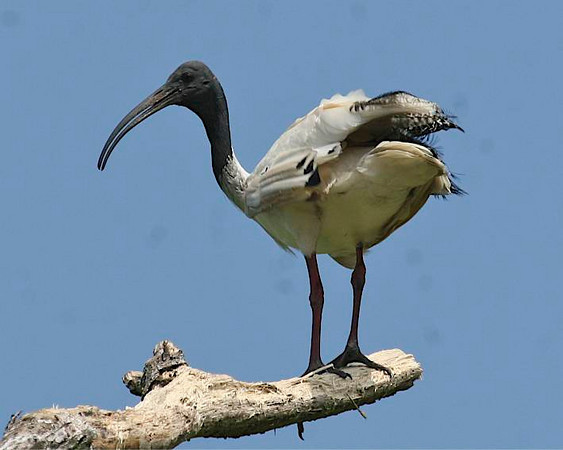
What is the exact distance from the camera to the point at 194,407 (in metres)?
7.81

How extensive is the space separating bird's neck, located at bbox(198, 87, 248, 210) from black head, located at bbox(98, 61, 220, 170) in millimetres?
24

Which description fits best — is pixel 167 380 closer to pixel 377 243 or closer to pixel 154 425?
pixel 154 425

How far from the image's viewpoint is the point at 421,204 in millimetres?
9922

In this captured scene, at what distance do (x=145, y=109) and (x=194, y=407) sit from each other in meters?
3.47

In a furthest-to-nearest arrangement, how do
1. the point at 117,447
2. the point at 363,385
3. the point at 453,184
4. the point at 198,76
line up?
the point at 198,76, the point at 453,184, the point at 363,385, the point at 117,447

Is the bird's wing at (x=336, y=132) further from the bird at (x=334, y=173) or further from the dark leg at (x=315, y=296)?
the dark leg at (x=315, y=296)

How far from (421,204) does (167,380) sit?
8.04 feet

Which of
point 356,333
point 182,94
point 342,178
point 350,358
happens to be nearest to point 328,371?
Answer: point 350,358

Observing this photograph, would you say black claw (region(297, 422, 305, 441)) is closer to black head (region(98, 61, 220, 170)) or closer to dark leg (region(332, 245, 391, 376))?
dark leg (region(332, 245, 391, 376))

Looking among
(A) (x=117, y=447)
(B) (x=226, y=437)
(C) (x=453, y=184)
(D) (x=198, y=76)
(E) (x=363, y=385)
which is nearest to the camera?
(A) (x=117, y=447)

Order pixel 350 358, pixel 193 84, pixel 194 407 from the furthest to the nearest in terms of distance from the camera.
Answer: pixel 193 84 < pixel 350 358 < pixel 194 407

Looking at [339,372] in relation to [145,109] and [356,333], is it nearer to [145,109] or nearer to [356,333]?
[356,333]

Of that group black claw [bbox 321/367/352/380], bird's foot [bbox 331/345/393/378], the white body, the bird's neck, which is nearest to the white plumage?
the white body

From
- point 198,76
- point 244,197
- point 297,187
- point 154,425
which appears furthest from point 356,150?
point 154,425
